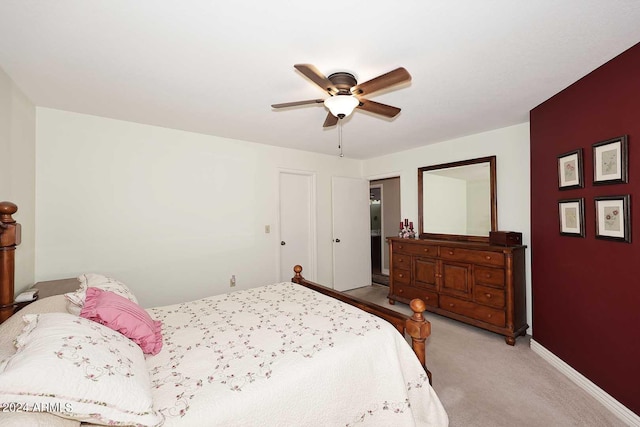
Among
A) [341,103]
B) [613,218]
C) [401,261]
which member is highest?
[341,103]

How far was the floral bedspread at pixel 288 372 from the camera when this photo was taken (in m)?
1.12

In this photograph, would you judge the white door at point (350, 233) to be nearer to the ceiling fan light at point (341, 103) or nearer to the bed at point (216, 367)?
the bed at point (216, 367)

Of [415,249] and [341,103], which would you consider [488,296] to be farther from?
[341,103]

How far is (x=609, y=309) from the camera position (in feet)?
6.18

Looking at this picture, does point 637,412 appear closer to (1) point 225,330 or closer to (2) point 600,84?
(2) point 600,84

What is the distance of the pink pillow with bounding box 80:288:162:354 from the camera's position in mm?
1382

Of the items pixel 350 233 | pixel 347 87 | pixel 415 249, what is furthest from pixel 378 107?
pixel 350 233

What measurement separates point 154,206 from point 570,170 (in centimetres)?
408

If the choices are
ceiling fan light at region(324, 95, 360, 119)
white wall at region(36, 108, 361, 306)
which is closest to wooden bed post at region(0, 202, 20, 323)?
white wall at region(36, 108, 361, 306)

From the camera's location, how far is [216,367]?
4.25 feet

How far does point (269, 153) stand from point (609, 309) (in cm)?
380

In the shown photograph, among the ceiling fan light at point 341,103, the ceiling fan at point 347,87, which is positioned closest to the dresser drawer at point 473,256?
the ceiling fan at point 347,87

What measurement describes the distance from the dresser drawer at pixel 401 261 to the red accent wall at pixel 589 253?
55.7 inches

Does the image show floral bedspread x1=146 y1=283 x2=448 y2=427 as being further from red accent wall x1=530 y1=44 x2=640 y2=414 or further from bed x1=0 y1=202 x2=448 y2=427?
red accent wall x1=530 y1=44 x2=640 y2=414
